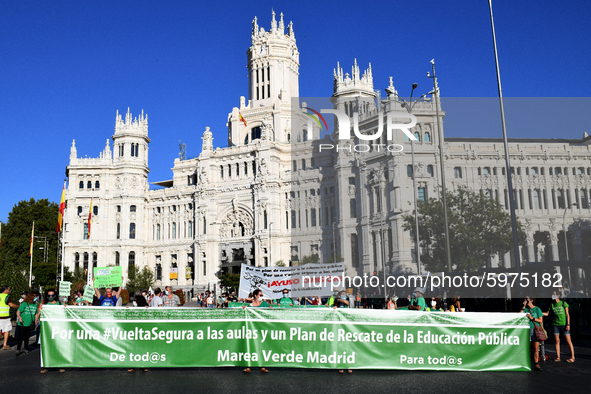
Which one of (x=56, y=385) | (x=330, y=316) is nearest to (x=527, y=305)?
(x=330, y=316)

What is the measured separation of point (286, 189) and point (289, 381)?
6215 centimetres

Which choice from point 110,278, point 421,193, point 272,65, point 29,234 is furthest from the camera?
point 272,65

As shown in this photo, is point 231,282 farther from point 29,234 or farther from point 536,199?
point 536,199

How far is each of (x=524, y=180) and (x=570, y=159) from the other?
319 cm

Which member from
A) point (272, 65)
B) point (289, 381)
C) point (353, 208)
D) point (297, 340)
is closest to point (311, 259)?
point (353, 208)

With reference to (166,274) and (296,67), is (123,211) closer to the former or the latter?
(166,274)

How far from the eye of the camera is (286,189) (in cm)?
7200

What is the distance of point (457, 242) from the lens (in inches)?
1342

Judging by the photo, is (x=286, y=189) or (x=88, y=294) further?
(x=286, y=189)

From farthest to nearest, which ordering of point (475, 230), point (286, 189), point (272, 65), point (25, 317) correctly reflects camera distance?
point (272, 65)
point (286, 189)
point (475, 230)
point (25, 317)

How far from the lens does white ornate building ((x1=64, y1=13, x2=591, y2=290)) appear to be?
36906 mm

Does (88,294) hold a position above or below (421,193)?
below

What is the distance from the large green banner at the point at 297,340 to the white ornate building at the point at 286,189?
2677cm

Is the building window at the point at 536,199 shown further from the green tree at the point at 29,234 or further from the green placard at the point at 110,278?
the green tree at the point at 29,234
